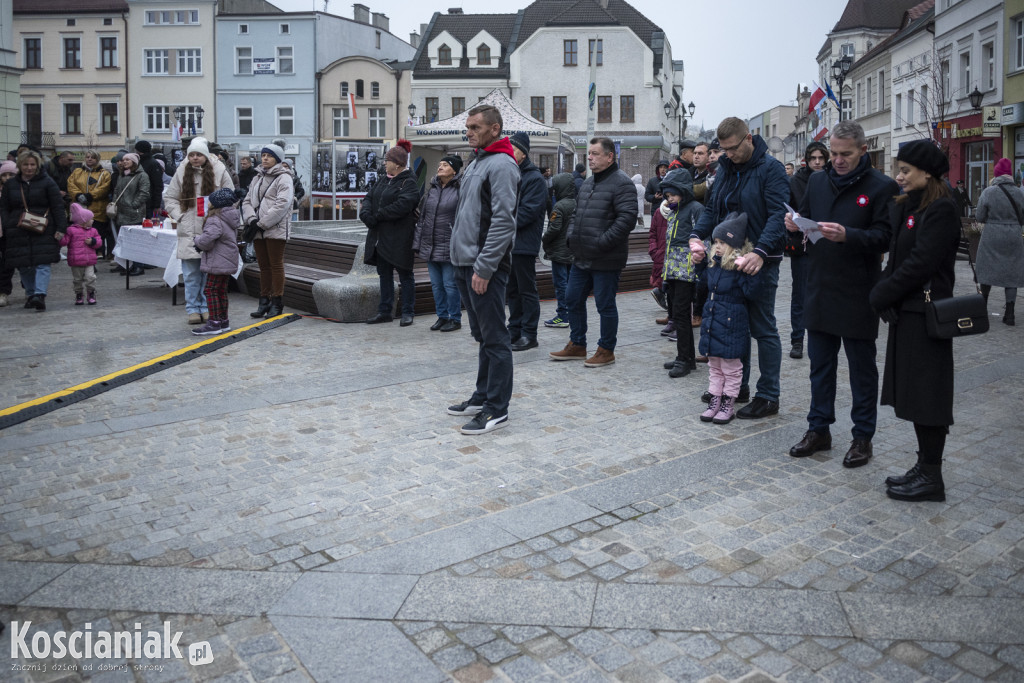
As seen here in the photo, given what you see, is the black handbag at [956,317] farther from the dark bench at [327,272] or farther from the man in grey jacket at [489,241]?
the dark bench at [327,272]

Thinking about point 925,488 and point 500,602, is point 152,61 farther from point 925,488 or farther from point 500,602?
point 500,602

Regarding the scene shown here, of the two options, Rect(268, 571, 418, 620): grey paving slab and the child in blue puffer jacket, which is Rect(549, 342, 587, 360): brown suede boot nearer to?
the child in blue puffer jacket

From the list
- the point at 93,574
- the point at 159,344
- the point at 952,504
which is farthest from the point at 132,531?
the point at 159,344

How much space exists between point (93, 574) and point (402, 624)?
4.44ft


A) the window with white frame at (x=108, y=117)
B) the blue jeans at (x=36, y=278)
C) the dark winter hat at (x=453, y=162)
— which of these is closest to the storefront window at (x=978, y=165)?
the dark winter hat at (x=453, y=162)

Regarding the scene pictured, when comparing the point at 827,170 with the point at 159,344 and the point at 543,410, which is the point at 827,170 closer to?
the point at 543,410

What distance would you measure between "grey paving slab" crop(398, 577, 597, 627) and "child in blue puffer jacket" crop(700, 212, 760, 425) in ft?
9.61

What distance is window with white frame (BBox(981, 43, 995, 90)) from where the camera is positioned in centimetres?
3231

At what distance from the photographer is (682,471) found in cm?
528

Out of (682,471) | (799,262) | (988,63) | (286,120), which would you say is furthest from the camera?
(286,120)

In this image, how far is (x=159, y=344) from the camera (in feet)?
30.7

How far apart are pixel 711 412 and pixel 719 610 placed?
2.97m

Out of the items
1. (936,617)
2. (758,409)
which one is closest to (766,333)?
(758,409)

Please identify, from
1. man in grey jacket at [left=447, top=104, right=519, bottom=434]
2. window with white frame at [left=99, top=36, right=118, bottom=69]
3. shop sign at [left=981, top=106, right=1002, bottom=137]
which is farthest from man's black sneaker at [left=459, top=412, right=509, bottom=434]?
window with white frame at [left=99, top=36, right=118, bottom=69]
